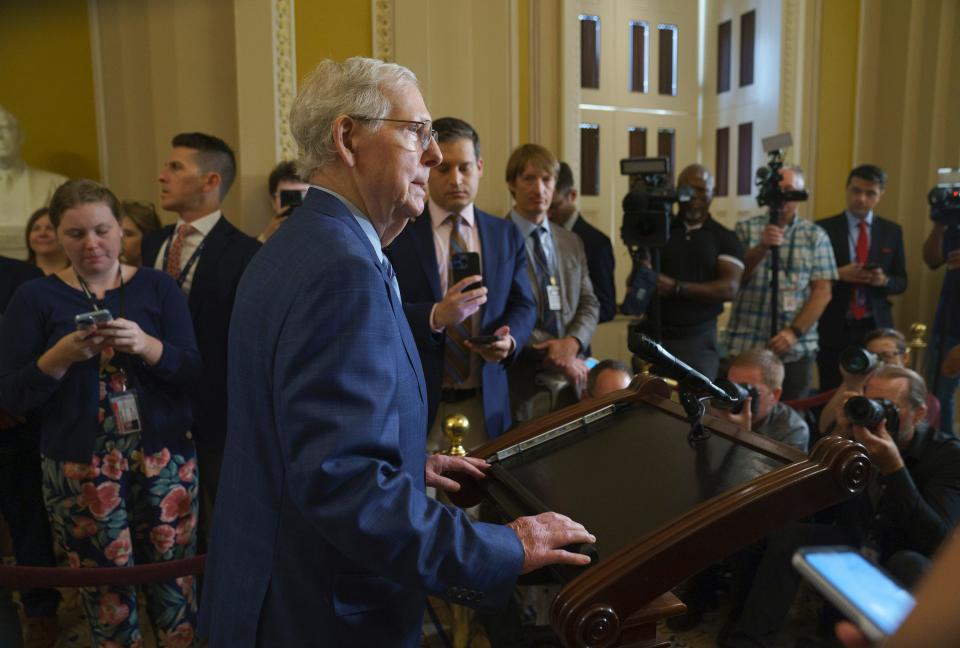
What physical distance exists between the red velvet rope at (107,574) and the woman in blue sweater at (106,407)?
372mm

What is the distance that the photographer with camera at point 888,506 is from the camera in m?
2.22

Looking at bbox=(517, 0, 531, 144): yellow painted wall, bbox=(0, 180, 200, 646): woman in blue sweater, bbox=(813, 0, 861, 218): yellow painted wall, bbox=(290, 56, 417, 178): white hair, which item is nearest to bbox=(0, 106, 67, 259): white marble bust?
bbox=(0, 180, 200, 646): woman in blue sweater

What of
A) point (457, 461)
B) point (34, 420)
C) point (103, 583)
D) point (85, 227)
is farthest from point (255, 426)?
point (34, 420)

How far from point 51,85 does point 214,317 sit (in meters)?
2.62

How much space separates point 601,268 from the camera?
3.52 m

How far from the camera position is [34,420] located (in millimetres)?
2971

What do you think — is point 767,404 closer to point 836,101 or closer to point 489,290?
point 489,290

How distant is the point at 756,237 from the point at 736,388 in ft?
10.1

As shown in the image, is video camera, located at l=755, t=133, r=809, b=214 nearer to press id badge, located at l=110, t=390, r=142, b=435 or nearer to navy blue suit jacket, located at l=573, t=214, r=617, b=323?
navy blue suit jacket, located at l=573, t=214, r=617, b=323

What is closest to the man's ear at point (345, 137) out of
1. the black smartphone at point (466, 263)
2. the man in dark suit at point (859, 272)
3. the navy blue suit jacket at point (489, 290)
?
the black smartphone at point (466, 263)

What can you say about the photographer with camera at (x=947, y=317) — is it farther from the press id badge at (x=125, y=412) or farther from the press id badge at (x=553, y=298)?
the press id badge at (x=125, y=412)

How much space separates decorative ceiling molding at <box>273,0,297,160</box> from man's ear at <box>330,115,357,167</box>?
2.97m

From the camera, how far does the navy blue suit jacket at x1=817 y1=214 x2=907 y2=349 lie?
14.3 ft

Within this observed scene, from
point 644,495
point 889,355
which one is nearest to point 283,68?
point 889,355
